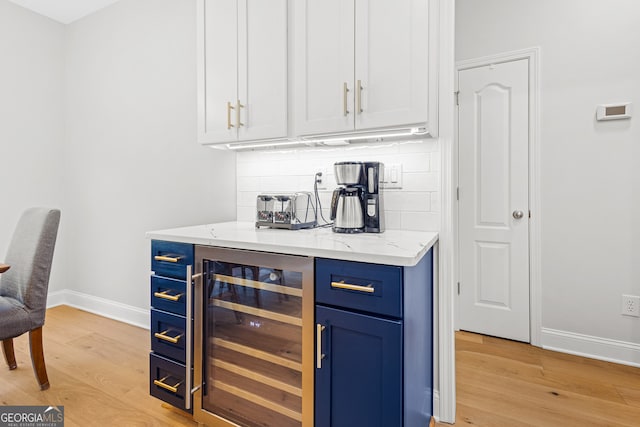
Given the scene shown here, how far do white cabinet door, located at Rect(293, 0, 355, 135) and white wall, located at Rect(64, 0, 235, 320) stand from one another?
92cm

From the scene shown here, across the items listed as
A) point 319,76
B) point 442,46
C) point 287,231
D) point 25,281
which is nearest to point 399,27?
point 442,46

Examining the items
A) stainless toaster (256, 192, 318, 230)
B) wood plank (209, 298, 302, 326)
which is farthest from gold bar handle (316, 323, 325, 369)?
stainless toaster (256, 192, 318, 230)

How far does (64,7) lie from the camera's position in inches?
126

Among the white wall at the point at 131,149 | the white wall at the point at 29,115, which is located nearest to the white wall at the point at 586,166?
the white wall at the point at 131,149

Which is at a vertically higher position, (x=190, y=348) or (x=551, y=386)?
(x=190, y=348)

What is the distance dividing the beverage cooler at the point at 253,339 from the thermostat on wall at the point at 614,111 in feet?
7.61

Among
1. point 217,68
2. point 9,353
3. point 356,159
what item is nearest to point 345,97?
point 356,159

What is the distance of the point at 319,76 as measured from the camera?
1778 mm

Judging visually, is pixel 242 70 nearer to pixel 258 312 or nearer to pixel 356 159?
pixel 356 159

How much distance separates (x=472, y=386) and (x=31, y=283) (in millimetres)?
2572

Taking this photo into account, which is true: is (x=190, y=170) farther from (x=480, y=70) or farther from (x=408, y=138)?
(x=480, y=70)

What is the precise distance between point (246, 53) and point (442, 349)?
1916 mm

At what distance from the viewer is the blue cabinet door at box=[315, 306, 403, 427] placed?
1.22 m

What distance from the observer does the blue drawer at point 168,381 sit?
173cm
